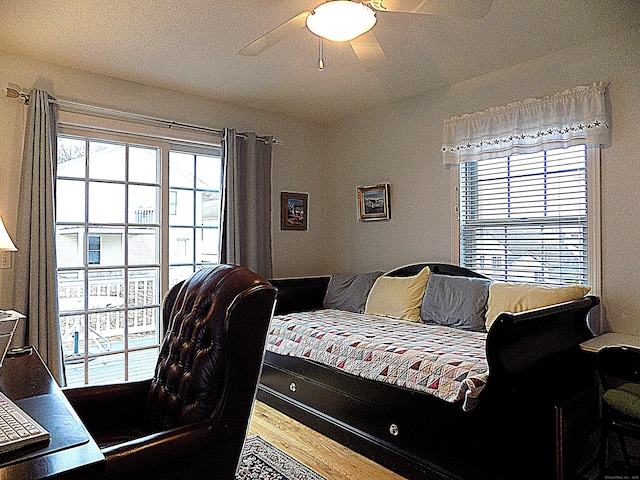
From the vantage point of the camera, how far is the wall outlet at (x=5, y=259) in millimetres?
2967

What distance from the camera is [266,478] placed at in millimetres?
2314

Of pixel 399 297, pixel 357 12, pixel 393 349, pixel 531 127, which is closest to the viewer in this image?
pixel 357 12

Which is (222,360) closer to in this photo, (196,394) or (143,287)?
(196,394)

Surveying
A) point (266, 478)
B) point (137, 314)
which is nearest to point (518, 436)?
point (266, 478)

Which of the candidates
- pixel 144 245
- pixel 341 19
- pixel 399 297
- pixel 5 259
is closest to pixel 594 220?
pixel 399 297

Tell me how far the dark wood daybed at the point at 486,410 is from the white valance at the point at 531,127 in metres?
1.03

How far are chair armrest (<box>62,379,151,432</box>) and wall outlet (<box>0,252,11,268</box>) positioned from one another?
1708 millimetres

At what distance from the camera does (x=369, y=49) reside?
2.30 meters

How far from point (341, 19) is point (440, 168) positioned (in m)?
2.05

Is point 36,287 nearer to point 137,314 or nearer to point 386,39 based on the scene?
point 137,314

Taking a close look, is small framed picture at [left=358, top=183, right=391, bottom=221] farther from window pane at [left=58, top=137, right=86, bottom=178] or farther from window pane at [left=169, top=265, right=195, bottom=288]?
window pane at [left=58, top=137, right=86, bottom=178]

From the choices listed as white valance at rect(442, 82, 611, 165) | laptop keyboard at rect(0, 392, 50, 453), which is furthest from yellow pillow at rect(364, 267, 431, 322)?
laptop keyboard at rect(0, 392, 50, 453)

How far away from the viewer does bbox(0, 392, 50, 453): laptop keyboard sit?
0.99m

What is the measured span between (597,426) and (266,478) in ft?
5.79
